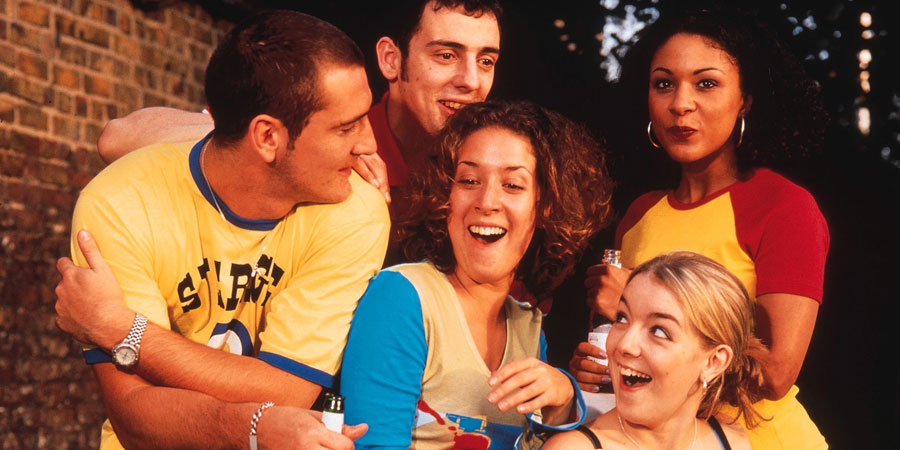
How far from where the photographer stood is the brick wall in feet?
16.4

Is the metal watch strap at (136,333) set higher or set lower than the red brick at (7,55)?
lower

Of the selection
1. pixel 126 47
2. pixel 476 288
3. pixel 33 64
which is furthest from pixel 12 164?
pixel 476 288

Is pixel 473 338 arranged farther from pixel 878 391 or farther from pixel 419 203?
pixel 878 391

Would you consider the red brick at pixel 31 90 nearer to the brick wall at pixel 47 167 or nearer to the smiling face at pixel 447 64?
the brick wall at pixel 47 167

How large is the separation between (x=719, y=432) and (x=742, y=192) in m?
0.91

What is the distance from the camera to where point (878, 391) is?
573 centimetres

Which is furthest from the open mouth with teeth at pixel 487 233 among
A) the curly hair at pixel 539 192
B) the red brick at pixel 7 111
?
the red brick at pixel 7 111

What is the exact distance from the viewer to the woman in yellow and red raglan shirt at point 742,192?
3156 millimetres

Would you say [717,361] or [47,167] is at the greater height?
[47,167]

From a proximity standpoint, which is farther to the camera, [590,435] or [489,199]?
[489,199]

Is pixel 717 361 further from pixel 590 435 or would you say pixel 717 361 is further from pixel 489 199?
pixel 489 199

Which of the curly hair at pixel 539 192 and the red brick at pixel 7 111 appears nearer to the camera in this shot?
the curly hair at pixel 539 192

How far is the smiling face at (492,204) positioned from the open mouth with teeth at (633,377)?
54cm

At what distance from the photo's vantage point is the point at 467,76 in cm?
405
